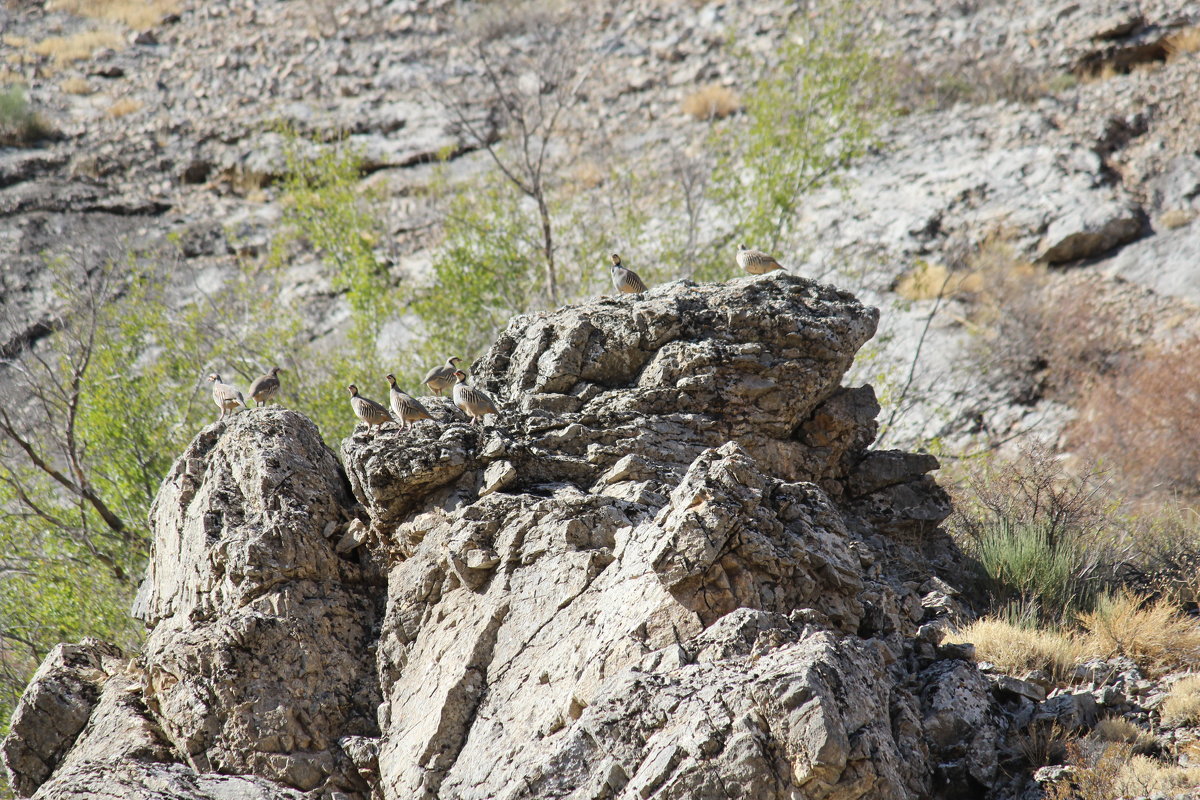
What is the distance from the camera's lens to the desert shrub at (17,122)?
111 ft

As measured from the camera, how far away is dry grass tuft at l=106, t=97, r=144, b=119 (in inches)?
1400

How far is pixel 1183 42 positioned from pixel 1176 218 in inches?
289

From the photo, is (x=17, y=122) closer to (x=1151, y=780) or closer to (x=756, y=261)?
(x=756, y=261)

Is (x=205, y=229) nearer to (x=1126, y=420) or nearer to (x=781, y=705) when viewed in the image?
(x=1126, y=420)

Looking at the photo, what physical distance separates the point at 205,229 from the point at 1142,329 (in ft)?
85.2

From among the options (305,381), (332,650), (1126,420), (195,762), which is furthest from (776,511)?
(1126,420)

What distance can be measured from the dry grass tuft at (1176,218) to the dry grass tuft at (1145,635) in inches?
676

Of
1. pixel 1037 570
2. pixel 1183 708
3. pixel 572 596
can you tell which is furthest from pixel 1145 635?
pixel 572 596

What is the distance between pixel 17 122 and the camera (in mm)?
33812

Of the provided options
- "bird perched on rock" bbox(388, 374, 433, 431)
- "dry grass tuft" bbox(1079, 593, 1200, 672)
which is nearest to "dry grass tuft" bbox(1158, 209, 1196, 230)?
"dry grass tuft" bbox(1079, 593, 1200, 672)

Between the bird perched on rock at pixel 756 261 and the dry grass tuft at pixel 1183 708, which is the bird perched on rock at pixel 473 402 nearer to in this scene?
the bird perched on rock at pixel 756 261

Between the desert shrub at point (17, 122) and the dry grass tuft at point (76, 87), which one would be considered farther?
the dry grass tuft at point (76, 87)

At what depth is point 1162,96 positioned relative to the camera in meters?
25.8

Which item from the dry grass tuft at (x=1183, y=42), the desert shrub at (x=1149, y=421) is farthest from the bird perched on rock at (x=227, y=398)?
the dry grass tuft at (x=1183, y=42)
